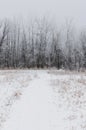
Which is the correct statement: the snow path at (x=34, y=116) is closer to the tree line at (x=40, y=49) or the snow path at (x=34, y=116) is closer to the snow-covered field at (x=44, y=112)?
the snow-covered field at (x=44, y=112)

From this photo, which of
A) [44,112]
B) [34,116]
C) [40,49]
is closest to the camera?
[34,116]

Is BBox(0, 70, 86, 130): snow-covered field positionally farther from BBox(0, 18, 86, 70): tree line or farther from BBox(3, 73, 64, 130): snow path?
BBox(0, 18, 86, 70): tree line

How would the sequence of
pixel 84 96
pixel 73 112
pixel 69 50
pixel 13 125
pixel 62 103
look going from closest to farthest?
pixel 13 125
pixel 73 112
pixel 62 103
pixel 84 96
pixel 69 50

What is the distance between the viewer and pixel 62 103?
7.55 meters

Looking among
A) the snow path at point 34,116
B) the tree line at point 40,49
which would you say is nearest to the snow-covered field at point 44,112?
the snow path at point 34,116

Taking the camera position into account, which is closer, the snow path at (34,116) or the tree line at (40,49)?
the snow path at (34,116)

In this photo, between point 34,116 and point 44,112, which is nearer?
point 34,116

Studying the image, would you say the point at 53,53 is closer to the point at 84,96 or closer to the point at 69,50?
the point at 69,50

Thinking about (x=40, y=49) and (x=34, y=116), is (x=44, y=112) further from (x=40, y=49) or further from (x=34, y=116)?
(x=40, y=49)

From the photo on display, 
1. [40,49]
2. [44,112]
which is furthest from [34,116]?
[40,49]

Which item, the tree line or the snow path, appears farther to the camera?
the tree line

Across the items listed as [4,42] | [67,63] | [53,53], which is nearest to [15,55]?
[4,42]

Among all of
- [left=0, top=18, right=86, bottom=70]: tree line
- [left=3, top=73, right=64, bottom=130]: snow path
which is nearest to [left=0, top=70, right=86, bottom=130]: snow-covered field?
[left=3, top=73, right=64, bottom=130]: snow path

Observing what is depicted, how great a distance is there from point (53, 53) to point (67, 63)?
4038 millimetres
